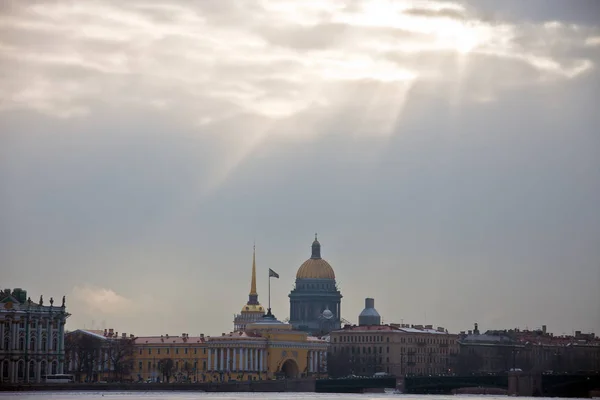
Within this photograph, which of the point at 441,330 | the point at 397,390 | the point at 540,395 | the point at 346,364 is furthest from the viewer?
the point at 441,330

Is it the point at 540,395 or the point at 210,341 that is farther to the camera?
the point at 210,341

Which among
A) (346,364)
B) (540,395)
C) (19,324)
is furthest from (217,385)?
(346,364)

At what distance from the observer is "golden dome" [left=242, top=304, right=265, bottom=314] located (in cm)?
18588

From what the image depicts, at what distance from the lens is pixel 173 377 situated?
149 meters

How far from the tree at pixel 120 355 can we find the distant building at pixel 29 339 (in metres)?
15.1

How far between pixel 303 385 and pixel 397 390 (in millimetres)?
7500

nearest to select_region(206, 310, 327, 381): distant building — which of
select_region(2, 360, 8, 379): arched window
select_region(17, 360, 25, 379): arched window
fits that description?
select_region(17, 360, 25, 379): arched window

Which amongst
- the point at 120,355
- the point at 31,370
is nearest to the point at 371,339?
the point at 120,355

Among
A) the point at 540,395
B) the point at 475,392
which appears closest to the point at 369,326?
the point at 475,392

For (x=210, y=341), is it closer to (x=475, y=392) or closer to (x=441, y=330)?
(x=475, y=392)

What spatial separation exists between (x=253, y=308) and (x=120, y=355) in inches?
1675

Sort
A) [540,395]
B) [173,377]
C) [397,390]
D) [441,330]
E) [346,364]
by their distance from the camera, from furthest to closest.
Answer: [441,330] < [346,364] < [173,377] < [397,390] < [540,395]

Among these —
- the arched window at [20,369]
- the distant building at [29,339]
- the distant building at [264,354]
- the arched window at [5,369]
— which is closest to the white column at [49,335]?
the distant building at [29,339]

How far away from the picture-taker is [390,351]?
172 metres
